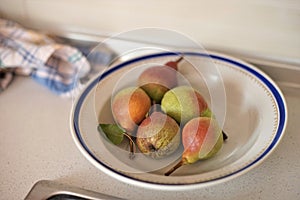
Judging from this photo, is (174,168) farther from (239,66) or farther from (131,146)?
(239,66)

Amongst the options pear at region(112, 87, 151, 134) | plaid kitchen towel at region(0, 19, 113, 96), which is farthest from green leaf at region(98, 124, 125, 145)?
plaid kitchen towel at region(0, 19, 113, 96)

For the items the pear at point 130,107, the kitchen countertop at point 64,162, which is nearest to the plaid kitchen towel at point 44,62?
the kitchen countertop at point 64,162

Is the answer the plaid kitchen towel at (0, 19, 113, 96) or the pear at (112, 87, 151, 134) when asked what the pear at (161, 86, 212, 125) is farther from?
the plaid kitchen towel at (0, 19, 113, 96)

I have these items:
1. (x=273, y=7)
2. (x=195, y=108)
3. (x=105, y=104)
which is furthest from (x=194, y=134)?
(x=273, y=7)

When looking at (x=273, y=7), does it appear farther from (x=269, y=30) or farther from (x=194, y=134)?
(x=194, y=134)

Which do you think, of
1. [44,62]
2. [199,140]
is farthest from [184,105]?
[44,62]

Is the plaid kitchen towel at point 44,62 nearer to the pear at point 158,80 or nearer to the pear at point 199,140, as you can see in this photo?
the pear at point 158,80
